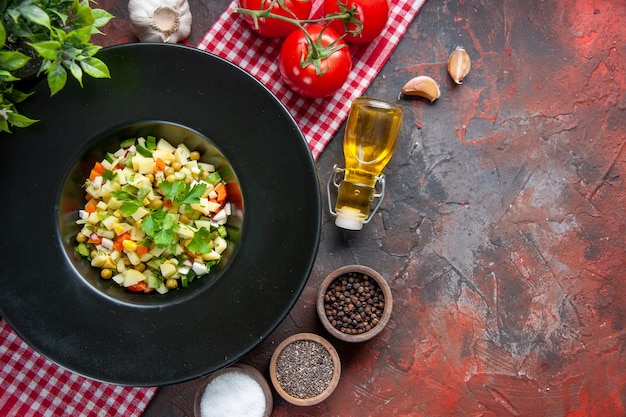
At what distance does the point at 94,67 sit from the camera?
1.52 metres

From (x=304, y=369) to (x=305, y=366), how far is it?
0.04 feet

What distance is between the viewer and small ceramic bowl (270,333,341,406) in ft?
6.85

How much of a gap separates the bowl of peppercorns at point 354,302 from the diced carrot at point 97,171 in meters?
0.85

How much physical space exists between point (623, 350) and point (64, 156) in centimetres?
218

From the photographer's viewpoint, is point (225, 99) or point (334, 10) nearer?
point (225, 99)

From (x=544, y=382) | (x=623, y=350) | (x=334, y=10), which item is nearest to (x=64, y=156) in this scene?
(x=334, y=10)

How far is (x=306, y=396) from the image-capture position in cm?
209

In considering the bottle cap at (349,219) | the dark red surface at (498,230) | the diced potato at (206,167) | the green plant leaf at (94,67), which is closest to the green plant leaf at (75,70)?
the green plant leaf at (94,67)

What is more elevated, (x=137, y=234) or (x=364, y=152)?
(x=364, y=152)

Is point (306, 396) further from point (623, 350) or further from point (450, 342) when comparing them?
point (623, 350)

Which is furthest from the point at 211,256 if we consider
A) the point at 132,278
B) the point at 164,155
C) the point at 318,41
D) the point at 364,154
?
the point at 318,41

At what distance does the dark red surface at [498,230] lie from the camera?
2.24 meters

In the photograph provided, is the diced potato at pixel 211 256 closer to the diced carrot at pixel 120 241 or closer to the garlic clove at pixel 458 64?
the diced carrot at pixel 120 241

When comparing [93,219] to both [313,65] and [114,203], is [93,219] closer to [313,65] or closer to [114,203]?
[114,203]
